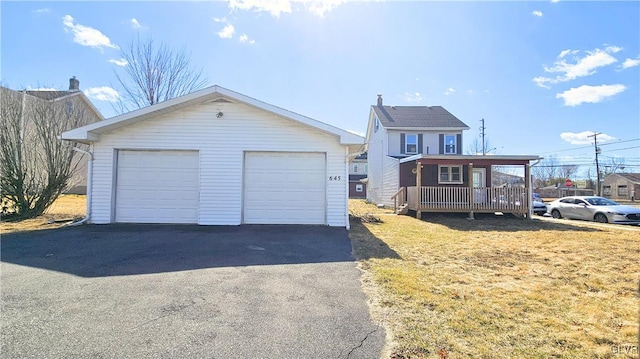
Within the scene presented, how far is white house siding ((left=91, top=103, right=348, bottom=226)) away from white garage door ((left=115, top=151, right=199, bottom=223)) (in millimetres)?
297

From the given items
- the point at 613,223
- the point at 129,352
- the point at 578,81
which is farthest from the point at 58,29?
the point at 578,81

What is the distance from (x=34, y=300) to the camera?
3639 millimetres

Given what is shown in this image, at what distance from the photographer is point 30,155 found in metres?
11.5

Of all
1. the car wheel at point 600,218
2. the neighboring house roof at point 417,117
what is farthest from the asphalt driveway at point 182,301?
the neighboring house roof at point 417,117

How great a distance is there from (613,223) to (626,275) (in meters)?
11.2

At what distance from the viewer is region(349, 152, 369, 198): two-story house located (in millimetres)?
38938

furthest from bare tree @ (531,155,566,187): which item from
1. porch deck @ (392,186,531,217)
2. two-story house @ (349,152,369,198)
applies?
porch deck @ (392,186,531,217)

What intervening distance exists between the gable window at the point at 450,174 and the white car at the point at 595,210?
16.6ft

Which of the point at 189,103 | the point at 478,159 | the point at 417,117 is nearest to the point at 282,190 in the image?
the point at 189,103

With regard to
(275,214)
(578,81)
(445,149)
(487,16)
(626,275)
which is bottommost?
(626,275)

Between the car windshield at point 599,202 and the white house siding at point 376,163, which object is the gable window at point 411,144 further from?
the car windshield at point 599,202

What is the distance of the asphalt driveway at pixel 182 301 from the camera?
2.68 m

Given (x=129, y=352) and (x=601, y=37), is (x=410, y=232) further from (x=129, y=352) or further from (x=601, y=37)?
(x=601, y=37)

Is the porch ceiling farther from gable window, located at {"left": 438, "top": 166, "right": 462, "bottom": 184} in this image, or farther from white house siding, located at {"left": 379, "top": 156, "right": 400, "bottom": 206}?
white house siding, located at {"left": 379, "top": 156, "right": 400, "bottom": 206}
